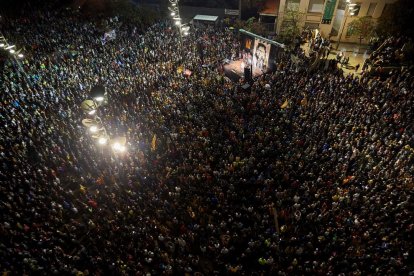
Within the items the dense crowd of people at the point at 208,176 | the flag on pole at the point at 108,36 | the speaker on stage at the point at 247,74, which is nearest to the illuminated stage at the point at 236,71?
the speaker on stage at the point at 247,74

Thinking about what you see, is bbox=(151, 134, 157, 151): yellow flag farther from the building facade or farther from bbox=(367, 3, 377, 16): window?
bbox=(367, 3, 377, 16): window

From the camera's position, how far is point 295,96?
15.7 metres

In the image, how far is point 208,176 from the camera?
11156mm

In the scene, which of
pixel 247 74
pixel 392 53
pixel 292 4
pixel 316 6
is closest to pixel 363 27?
pixel 392 53

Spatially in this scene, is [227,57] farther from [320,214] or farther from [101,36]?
[320,214]

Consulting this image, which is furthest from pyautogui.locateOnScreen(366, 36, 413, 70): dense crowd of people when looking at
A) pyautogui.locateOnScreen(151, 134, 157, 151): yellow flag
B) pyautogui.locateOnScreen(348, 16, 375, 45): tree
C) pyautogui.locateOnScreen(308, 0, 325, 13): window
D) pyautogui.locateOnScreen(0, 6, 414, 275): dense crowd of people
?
pyautogui.locateOnScreen(151, 134, 157, 151): yellow flag

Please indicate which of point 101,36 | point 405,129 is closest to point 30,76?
point 101,36

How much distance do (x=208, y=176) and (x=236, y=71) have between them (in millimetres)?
11747

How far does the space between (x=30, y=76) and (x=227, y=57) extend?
15.0 meters

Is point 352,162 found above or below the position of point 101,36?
below

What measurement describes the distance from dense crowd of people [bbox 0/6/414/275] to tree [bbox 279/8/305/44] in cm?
721

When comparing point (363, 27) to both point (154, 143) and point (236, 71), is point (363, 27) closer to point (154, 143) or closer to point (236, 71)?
point (236, 71)

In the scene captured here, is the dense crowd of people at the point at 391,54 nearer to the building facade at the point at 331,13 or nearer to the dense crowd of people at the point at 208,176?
the dense crowd of people at the point at 208,176

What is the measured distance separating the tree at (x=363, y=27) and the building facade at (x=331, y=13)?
0.88 m
